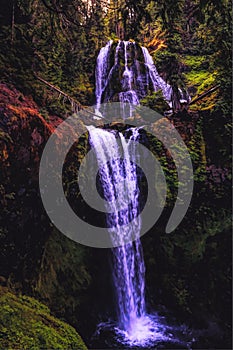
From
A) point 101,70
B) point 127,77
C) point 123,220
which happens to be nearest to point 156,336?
point 123,220

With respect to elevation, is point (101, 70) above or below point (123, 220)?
above

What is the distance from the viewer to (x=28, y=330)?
304 centimetres

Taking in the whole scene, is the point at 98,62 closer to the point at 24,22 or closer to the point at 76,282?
the point at 24,22

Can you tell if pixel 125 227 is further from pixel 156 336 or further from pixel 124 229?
pixel 156 336

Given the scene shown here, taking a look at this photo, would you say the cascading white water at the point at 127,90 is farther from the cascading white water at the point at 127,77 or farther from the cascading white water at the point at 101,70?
the cascading white water at the point at 101,70

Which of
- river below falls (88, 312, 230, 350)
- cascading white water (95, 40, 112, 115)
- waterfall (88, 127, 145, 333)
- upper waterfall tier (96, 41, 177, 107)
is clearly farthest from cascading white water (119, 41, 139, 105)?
river below falls (88, 312, 230, 350)

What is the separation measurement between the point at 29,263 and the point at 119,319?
241 cm

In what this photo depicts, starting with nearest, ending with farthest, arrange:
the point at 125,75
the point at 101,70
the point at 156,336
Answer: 1. the point at 156,336
2. the point at 125,75
3. the point at 101,70

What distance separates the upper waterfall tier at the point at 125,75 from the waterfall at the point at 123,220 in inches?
117

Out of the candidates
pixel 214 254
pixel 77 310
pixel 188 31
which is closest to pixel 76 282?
pixel 77 310

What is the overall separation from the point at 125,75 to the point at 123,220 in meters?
4.73

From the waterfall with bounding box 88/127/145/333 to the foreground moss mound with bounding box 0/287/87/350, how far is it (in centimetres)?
242

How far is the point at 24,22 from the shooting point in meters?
5.46

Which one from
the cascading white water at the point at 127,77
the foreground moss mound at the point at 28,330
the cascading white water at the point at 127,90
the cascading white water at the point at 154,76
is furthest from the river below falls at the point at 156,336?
the cascading white water at the point at 154,76
